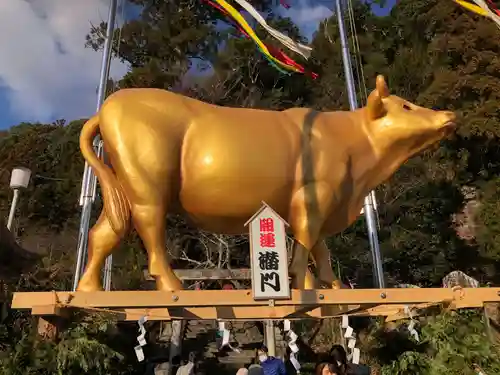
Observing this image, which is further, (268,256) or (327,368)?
(268,256)

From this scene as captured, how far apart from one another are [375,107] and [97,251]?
96.2 inches

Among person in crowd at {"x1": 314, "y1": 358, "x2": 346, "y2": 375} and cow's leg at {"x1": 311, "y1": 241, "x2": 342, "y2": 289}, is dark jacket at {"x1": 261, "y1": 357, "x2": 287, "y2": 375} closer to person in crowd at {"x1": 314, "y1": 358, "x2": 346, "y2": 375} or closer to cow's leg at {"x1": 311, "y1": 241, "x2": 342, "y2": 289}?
cow's leg at {"x1": 311, "y1": 241, "x2": 342, "y2": 289}

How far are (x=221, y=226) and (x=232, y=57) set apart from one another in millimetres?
11797

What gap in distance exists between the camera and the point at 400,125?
438cm

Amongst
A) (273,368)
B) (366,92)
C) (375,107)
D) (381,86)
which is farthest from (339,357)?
(366,92)

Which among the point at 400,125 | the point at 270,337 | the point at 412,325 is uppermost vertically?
the point at 400,125

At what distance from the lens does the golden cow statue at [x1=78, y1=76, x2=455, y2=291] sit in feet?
12.8

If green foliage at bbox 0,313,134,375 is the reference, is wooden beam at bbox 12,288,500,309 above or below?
above

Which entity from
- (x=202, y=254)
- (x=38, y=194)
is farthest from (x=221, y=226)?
(x=38, y=194)

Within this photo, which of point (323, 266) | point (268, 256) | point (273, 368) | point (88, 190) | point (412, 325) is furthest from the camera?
point (88, 190)

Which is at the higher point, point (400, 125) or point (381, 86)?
point (381, 86)

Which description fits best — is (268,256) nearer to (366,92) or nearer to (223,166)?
(223,166)

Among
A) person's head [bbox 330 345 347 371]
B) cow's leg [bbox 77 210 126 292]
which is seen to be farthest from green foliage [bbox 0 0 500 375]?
person's head [bbox 330 345 347 371]

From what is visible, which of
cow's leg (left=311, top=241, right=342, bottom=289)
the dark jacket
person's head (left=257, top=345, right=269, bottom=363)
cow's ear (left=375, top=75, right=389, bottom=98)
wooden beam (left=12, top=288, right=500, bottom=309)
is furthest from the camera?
person's head (left=257, top=345, right=269, bottom=363)
